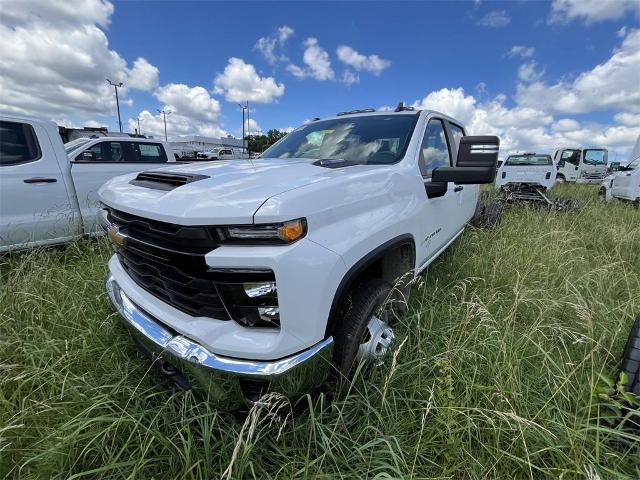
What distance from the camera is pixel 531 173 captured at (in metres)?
9.59

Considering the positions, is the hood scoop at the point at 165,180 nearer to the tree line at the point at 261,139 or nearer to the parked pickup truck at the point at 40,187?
the parked pickup truck at the point at 40,187

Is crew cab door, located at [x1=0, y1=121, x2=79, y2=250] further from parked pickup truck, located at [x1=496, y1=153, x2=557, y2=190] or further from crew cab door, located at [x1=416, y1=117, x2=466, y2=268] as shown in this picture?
parked pickup truck, located at [x1=496, y1=153, x2=557, y2=190]

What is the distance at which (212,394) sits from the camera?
1410 mm

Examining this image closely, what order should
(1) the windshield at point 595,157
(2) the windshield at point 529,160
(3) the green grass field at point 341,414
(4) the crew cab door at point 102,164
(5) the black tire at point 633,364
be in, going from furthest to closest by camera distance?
(1) the windshield at point 595,157
(2) the windshield at point 529,160
(4) the crew cab door at point 102,164
(5) the black tire at point 633,364
(3) the green grass field at point 341,414

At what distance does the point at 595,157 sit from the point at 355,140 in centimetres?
→ 2106

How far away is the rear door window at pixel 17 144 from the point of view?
3.53 m

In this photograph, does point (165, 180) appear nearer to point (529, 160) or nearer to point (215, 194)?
point (215, 194)

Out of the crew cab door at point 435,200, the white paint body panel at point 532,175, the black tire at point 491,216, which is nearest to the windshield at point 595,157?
the white paint body panel at point 532,175


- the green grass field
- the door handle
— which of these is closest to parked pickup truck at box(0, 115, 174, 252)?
the door handle

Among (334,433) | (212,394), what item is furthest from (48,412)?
(334,433)

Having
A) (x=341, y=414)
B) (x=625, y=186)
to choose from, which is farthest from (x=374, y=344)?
(x=625, y=186)

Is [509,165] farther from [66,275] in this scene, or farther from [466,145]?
[66,275]

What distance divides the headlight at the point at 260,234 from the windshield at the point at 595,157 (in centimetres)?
2170

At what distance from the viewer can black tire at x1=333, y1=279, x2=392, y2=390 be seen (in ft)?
5.42
